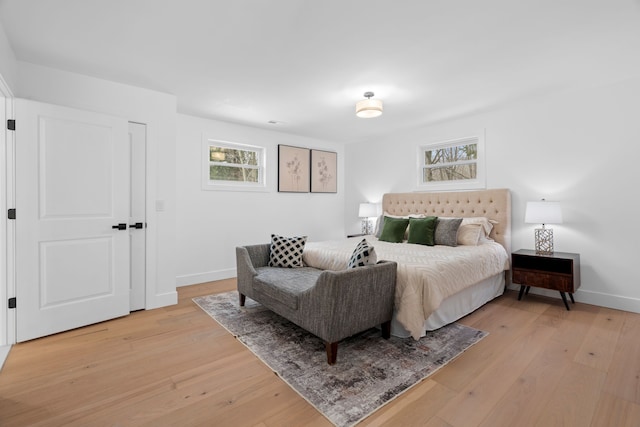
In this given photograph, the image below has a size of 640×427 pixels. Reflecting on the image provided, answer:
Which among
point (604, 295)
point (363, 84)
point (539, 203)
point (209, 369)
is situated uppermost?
point (363, 84)

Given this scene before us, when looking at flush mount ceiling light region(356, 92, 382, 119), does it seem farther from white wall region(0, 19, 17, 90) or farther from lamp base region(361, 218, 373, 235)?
white wall region(0, 19, 17, 90)

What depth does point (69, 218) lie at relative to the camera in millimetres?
2738

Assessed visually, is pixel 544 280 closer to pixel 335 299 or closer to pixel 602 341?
pixel 602 341

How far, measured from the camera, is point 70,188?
274 cm

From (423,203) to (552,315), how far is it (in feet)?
7.12

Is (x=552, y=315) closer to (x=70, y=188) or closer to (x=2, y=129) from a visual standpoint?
(x=70, y=188)

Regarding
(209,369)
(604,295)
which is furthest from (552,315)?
(209,369)

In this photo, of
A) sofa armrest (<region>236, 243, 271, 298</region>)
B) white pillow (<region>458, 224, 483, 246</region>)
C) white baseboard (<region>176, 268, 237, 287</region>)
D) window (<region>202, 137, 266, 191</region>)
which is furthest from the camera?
window (<region>202, 137, 266, 191</region>)

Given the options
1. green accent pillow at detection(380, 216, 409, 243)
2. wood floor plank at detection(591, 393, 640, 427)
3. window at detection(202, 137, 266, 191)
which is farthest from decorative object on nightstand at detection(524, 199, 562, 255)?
window at detection(202, 137, 266, 191)

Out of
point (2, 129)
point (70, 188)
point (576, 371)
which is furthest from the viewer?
point (70, 188)

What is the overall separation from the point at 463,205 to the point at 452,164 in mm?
725

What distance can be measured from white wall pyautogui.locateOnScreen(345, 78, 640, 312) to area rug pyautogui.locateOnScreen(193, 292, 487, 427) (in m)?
1.88

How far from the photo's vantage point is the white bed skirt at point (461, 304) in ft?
8.63

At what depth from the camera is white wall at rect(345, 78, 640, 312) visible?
3166 mm
